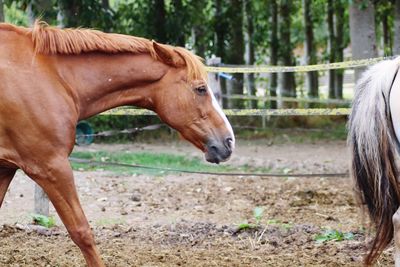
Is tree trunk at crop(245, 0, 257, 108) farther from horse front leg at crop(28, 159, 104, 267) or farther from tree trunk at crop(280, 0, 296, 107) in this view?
horse front leg at crop(28, 159, 104, 267)

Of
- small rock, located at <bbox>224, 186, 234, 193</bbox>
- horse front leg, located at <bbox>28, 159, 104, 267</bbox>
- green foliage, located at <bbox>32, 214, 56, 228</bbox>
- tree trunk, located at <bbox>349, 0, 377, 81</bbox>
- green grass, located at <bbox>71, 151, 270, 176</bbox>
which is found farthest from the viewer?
tree trunk, located at <bbox>349, 0, 377, 81</bbox>

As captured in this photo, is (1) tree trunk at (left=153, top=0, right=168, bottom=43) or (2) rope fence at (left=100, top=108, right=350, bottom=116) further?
(1) tree trunk at (left=153, top=0, right=168, bottom=43)

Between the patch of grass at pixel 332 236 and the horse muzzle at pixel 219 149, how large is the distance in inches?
65.9

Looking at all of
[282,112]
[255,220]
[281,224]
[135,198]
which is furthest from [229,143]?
[135,198]

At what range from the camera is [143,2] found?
16.0 m

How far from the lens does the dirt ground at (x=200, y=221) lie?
5121 millimetres

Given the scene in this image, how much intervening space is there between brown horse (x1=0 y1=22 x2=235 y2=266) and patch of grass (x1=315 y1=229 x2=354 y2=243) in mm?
1709

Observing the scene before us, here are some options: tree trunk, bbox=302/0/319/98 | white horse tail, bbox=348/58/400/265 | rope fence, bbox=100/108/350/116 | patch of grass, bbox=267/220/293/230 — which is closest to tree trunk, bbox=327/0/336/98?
tree trunk, bbox=302/0/319/98

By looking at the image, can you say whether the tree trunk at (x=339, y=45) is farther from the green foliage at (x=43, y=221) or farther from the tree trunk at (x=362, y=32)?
the green foliage at (x=43, y=221)

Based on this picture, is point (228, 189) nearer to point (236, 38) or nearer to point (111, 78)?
point (111, 78)

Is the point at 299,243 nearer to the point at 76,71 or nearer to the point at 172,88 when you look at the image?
the point at 172,88

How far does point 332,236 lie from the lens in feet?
18.4

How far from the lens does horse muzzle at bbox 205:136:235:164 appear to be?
4.22 m

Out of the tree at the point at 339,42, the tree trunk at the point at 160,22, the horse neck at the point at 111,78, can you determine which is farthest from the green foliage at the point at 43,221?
the tree at the point at 339,42
